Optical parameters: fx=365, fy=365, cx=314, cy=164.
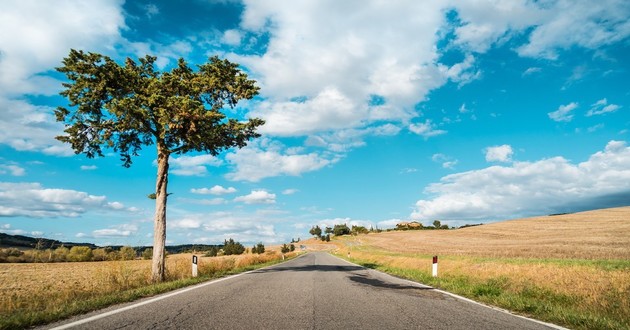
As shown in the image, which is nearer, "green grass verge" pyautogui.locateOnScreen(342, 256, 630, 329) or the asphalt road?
the asphalt road

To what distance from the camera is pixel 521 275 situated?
484 inches

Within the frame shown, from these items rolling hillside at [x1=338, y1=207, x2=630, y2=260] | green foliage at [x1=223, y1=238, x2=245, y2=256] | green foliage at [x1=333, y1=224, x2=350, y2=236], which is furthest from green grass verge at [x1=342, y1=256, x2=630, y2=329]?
green foliage at [x1=333, y1=224, x2=350, y2=236]

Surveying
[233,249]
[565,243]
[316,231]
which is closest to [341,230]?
[316,231]

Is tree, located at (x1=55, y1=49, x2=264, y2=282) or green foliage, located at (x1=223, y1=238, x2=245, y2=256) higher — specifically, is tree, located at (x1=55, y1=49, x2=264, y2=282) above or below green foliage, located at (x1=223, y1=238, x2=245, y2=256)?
above

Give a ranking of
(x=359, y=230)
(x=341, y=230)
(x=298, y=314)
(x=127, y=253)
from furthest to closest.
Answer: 1. (x=341, y=230)
2. (x=359, y=230)
3. (x=127, y=253)
4. (x=298, y=314)

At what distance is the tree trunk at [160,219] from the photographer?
1369 cm

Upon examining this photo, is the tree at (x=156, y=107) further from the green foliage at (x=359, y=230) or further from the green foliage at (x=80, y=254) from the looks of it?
the green foliage at (x=359, y=230)

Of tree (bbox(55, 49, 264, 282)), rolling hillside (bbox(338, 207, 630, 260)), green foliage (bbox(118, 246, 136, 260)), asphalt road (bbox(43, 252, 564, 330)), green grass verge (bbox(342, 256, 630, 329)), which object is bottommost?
rolling hillside (bbox(338, 207, 630, 260))

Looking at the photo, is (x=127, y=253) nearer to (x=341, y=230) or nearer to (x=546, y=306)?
(x=546, y=306)

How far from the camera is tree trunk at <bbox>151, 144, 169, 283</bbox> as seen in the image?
13.7 m

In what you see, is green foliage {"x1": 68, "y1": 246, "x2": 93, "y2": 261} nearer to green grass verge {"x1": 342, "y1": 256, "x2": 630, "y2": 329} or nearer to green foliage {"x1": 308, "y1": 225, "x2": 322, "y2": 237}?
green grass verge {"x1": 342, "y1": 256, "x2": 630, "y2": 329}

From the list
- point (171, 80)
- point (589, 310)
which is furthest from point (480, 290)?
point (171, 80)

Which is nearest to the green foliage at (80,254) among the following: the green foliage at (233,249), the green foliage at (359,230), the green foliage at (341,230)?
the green foliage at (233,249)

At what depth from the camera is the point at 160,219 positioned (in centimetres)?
1459
